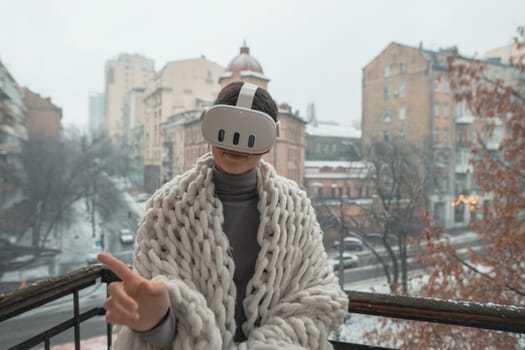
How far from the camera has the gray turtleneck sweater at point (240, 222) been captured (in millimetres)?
726

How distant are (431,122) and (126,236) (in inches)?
201

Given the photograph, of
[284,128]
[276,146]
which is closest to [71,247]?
[276,146]

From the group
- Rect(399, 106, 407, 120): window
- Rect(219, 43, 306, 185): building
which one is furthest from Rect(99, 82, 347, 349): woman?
Rect(399, 106, 407, 120): window

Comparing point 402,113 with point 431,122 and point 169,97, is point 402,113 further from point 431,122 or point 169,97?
point 169,97

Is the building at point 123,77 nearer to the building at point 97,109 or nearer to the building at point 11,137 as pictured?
the building at point 97,109

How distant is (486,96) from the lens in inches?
123

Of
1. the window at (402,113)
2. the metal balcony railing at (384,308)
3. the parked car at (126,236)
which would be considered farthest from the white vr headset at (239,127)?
the window at (402,113)

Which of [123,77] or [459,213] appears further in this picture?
[123,77]

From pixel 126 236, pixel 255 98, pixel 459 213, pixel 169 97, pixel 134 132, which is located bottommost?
pixel 126 236

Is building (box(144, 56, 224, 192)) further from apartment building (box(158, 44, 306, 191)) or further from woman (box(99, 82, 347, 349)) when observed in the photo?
woman (box(99, 82, 347, 349))

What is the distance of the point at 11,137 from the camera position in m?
4.14

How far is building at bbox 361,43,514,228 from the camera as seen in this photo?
20.1 ft

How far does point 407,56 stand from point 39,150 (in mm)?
5771

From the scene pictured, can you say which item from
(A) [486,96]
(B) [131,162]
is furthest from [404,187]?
(B) [131,162]
